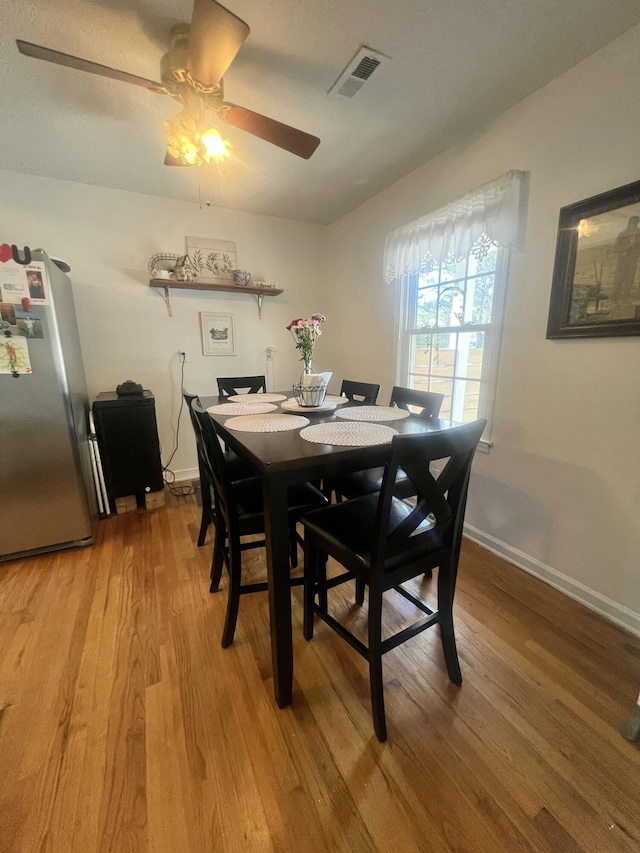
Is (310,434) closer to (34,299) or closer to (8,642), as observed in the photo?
(8,642)

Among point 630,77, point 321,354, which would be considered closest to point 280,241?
point 321,354

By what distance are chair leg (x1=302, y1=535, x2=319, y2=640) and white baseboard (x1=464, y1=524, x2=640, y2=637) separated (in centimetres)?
127

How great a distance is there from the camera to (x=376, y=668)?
103cm

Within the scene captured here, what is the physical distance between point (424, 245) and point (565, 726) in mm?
2483

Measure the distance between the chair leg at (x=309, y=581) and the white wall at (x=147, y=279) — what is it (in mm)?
2176

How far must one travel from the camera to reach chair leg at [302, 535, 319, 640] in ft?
4.23

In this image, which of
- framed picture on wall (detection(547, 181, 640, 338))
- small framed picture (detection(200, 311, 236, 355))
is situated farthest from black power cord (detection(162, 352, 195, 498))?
framed picture on wall (detection(547, 181, 640, 338))

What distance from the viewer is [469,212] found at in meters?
1.91

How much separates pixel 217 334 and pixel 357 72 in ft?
6.88

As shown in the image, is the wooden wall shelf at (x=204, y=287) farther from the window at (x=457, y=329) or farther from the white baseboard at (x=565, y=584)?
the white baseboard at (x=565, y=584)

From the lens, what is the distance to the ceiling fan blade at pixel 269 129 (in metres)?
1.41

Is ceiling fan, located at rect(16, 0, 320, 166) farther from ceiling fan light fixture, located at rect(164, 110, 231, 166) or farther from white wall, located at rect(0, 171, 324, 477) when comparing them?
white wall, located at rect(0, 171, 324, 477)

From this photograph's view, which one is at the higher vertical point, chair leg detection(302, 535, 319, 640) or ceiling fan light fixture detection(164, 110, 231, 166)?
ceiling fan light fixture detection(164, 110, 231, 166)

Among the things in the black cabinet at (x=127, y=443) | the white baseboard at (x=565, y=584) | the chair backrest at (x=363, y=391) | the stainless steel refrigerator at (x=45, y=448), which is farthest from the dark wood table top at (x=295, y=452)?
the black cabinet at (x=127, y=443)
